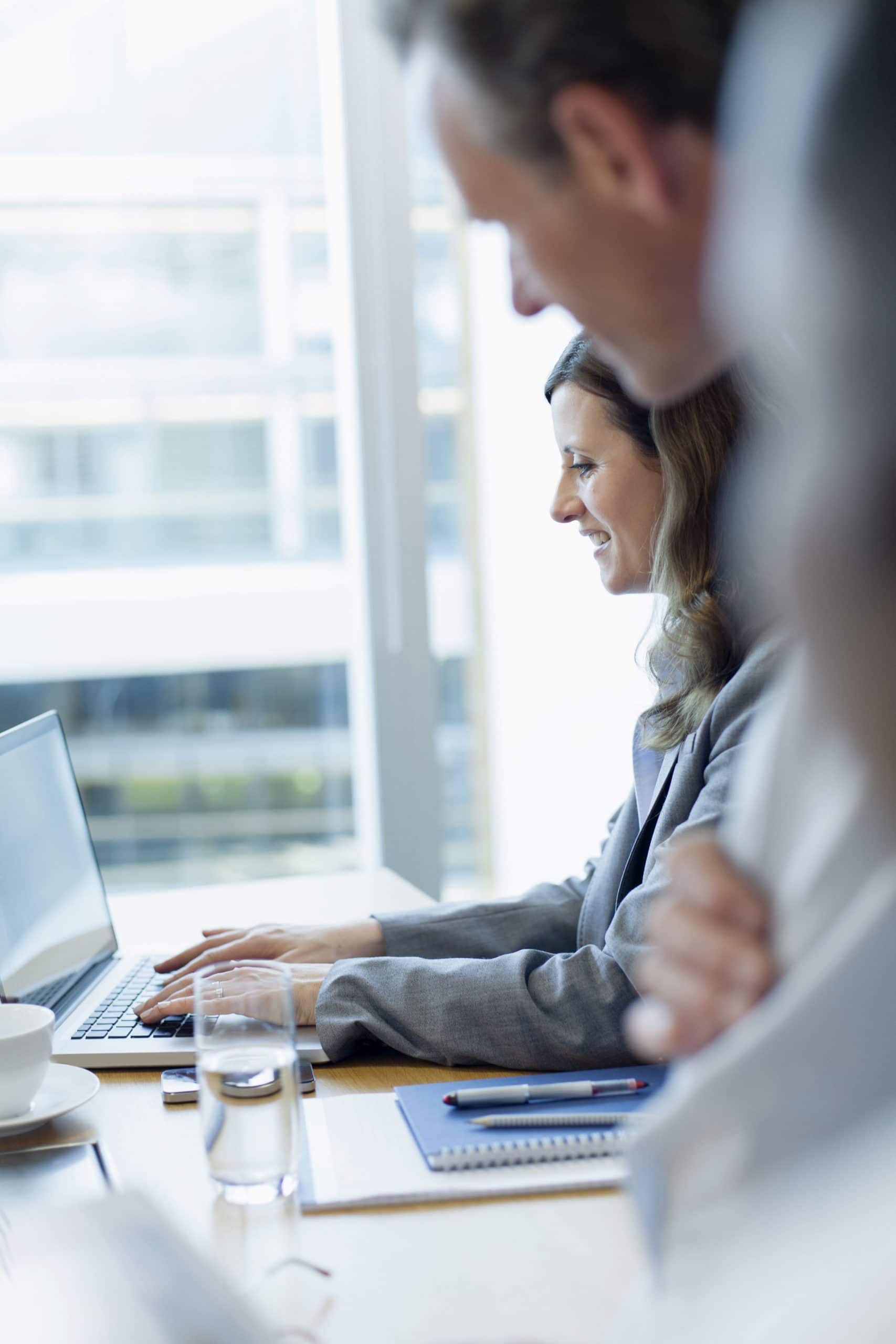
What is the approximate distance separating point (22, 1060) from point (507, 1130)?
0.35 metres

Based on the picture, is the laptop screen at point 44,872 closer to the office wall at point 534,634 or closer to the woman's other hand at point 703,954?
the woman's other hand at point 703,954

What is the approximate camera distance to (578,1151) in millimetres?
888

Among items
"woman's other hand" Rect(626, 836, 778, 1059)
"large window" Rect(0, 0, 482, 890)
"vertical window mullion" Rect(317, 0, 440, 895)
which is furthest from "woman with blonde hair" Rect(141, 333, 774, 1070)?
"large window" Rect(0, 0, 482, 890)

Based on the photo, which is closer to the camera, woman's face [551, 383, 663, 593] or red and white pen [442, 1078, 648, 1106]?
red and white pen [442, 1078, 648, 1106]

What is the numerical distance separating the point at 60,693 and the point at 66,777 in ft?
4.70

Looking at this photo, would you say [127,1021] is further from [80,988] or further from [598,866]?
[598,866]

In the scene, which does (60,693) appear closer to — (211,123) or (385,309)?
(385,309)

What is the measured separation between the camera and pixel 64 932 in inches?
52.6

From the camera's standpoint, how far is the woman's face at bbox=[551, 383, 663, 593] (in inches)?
57.9

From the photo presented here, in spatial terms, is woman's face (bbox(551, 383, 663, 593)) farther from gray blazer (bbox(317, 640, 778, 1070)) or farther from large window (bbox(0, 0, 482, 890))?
large window (bbox(0, 0, 482, 890))

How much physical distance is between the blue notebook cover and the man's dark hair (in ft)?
2.12

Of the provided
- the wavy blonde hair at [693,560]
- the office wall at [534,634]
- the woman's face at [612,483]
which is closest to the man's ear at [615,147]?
the wavy blonde hair at [693,560]

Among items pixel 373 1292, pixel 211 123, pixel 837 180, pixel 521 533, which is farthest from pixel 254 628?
pixel 837 180

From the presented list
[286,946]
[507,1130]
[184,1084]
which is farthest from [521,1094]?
[286,946]
